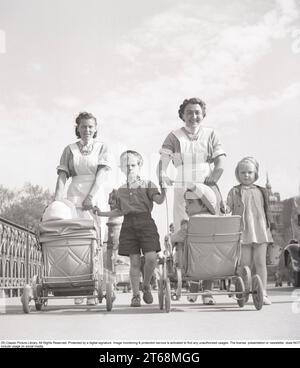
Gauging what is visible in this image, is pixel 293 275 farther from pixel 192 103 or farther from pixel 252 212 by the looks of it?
pixel 192 103

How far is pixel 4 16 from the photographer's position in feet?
14.3

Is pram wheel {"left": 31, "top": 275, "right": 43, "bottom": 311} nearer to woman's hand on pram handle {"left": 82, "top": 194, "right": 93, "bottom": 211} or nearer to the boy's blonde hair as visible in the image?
woman's hand on pram handle {"left": 82, "top": 194, "right": 93, "bottom": 211}

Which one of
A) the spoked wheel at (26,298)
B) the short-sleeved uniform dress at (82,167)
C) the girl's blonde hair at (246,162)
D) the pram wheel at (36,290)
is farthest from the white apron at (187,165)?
the spoked wheel at (26,298)

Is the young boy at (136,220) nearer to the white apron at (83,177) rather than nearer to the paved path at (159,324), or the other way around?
the white apron at (83,177)

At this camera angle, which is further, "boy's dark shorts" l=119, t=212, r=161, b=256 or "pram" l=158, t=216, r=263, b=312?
"boy's dark shorts" l=119, t=212, r=161, b=256

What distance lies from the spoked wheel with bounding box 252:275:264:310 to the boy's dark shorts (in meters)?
1.03

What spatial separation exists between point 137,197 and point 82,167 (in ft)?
2.17

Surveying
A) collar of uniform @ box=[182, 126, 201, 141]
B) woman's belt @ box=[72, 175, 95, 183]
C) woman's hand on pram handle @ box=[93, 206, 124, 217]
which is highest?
collar of uniform @ box=[182, 126, 201, 141]

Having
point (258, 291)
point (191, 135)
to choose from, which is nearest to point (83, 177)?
point (191, 135)

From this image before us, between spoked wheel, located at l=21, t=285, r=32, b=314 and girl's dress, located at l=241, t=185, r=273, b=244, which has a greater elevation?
girl's dress, located at l=241, t=185, r=273, b=244

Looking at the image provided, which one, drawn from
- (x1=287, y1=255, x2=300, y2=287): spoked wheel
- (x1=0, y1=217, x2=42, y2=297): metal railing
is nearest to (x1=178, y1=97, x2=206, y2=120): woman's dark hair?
(x1=287, y1=255, x2=300, y2=287): spoked wheel

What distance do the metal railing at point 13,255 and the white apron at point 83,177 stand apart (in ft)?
10.5

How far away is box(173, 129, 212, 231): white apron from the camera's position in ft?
18.0
